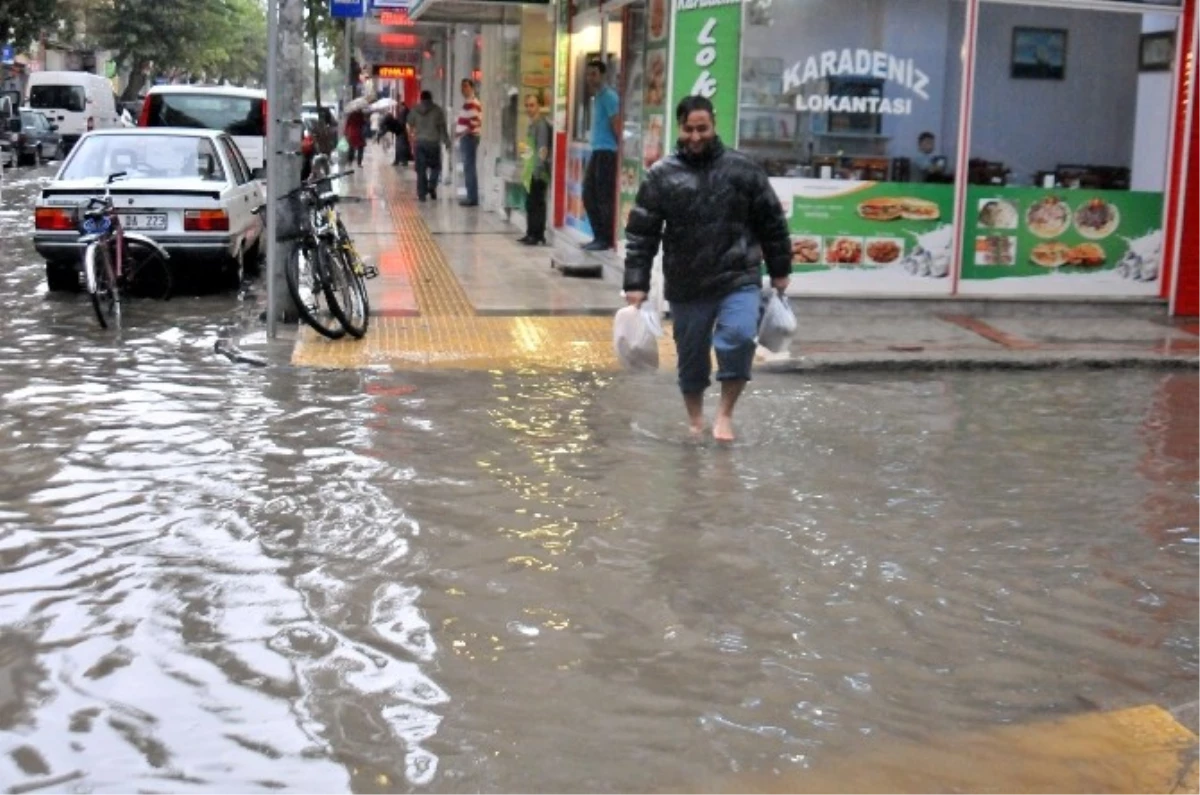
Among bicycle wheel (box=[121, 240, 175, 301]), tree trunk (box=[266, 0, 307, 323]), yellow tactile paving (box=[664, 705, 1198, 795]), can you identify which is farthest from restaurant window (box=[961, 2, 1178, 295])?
yellow tactile paving (box=[664, 705, 1198, 795])

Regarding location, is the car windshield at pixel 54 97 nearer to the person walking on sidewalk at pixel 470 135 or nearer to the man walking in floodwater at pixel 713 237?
the person walking on sidewalk at pixel 470 135

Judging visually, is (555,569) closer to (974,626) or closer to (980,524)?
(974,626)

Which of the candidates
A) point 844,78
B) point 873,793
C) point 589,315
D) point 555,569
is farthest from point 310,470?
point 844,78

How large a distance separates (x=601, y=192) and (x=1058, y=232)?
438 cm

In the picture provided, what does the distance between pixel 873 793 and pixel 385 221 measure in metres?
17.8

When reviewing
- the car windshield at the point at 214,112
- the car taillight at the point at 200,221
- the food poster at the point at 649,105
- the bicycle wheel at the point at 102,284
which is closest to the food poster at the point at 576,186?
the food poster at the point at 649,105

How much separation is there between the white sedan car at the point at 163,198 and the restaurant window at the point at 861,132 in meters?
4.77

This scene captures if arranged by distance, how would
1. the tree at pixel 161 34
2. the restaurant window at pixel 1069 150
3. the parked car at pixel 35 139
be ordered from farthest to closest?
1. the tree at pixel 161 34
2. the parked car at pixel 35 139
3. the restaurant window at pixel 1069 150

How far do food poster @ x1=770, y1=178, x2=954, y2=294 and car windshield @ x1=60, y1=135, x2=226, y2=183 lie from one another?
5428mm

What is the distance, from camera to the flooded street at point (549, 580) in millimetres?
4484

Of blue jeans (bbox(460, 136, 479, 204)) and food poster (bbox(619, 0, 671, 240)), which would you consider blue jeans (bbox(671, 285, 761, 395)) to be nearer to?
food poster (bbox(619, 0, 671, 240))

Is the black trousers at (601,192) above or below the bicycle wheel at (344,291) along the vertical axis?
above

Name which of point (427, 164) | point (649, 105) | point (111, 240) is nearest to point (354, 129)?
point (427, 164)

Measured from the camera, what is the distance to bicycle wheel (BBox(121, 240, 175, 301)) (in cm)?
1309
